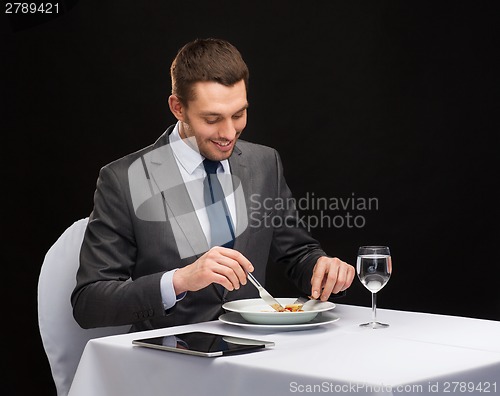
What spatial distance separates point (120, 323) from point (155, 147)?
57cm

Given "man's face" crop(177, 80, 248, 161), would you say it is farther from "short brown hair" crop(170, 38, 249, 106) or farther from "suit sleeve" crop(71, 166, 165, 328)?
"suit sleeve" crop(71, 166, 165, 328)

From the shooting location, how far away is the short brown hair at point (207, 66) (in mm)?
2404

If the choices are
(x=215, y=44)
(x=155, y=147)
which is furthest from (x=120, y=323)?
(x=215, y=44)

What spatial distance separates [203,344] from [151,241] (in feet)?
2.32

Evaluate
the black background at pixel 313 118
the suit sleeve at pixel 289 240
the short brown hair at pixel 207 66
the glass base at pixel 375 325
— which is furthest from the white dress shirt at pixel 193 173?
the black background at pixel 313 118

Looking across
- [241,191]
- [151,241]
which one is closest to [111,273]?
[151,241]

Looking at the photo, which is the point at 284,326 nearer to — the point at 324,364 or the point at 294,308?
the point at 294,308

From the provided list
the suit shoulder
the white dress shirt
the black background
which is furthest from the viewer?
the black background

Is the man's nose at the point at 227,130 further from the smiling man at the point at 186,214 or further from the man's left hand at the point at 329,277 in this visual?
the man's left hand at the point at 329,277

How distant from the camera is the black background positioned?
3828 millimetres

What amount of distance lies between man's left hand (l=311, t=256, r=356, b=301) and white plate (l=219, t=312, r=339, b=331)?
0.24 feet

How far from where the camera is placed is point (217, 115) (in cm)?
240

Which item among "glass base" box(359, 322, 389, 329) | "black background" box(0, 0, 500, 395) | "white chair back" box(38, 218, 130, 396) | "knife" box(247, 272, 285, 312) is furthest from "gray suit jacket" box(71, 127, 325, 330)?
"black background" box(0, 0, 500, 395)

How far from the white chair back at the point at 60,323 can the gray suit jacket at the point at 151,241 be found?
11cm
